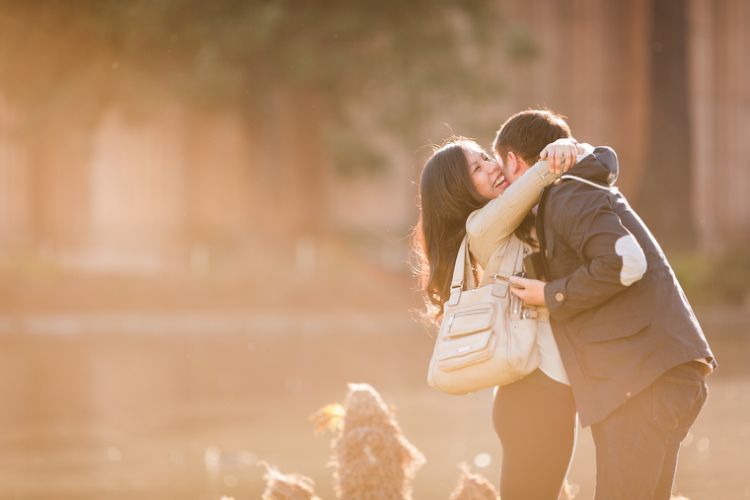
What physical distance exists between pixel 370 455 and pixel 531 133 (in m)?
1.49

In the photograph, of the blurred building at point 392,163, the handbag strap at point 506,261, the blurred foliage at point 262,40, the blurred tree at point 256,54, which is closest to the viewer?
the handbag strap at point 506,261

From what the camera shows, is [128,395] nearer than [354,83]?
Yes

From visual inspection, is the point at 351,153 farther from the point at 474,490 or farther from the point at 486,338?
the point at 486,338

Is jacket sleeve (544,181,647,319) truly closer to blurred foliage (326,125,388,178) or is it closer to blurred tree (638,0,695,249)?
blurred tree (638,0,695,249)

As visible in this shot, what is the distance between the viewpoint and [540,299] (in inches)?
143

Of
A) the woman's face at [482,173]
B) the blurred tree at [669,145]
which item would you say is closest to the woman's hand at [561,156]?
the woman's face at [482,173]

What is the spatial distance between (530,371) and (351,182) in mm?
28432

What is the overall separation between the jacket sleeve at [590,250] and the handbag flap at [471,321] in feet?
0.62

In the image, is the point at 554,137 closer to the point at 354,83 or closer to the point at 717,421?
the point at 717,421

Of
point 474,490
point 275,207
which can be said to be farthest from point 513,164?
point 275,207

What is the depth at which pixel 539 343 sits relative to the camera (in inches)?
146

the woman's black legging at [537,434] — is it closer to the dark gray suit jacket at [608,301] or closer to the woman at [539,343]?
the woman at [539,343]

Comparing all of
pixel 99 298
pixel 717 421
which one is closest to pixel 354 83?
pixel 99 298

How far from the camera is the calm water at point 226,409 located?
7.21 m
